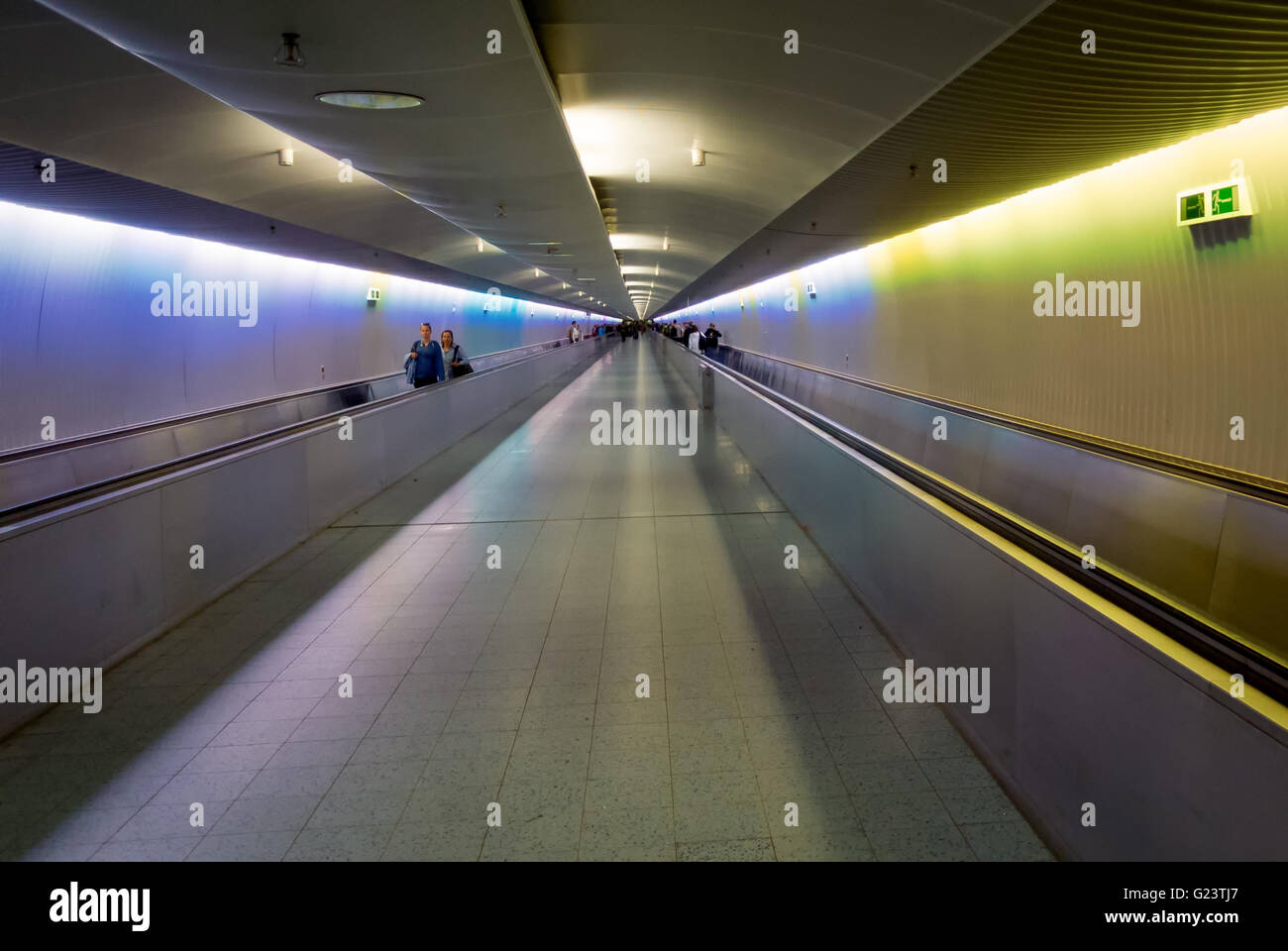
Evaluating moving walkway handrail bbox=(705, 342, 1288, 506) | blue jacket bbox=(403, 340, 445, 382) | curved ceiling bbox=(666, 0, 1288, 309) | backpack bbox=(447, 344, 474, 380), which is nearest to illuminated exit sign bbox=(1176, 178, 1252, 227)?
curved ceiling bbox=(666, 0, 1288, 309)

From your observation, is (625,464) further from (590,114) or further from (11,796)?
(11,796)

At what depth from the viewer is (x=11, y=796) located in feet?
10.6

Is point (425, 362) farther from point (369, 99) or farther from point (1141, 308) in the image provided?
point (1141, 308)

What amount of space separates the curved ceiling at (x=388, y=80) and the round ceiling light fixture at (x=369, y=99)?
114mm

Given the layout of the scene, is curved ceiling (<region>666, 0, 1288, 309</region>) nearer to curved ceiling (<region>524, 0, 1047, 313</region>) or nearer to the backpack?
curved ceiling (<region>524, 0, 1047, 313</region>)

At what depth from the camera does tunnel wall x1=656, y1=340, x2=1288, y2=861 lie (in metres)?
1.96

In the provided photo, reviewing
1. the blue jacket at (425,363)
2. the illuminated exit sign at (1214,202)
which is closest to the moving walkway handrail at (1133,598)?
the illuminated exit sign at (1214,202)

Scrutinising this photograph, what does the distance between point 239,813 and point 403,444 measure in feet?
25.1

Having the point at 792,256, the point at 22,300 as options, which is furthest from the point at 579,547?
the point at 792,256

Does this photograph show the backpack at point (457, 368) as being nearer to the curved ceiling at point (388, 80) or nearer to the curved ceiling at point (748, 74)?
the curved ceiling at point (388, 80)

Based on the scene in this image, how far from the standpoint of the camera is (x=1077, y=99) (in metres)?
5.18

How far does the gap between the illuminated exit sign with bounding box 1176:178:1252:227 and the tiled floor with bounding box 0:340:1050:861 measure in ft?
13.4

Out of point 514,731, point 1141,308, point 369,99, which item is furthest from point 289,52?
point 1141,308

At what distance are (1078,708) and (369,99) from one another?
16.7 feet
